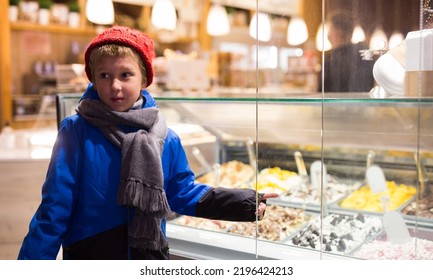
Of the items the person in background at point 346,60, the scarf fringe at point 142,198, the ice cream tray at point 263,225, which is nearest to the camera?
the scarf fringe at point 142,198

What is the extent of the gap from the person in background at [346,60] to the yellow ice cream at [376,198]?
0.40m

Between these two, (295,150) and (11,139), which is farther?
(11,139)

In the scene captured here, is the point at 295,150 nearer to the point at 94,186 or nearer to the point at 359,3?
the point at 359,3

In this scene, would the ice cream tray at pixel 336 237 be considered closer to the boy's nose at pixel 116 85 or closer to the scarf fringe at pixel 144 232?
the scarf fringe at pixel 144 232

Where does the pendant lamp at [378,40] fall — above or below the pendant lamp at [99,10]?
below

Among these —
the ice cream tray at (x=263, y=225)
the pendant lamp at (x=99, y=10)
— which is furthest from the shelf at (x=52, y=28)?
the ice cream tray at (x=263, y=225)

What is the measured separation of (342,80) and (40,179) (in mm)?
1647

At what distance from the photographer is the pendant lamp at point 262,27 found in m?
1.50

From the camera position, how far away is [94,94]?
141cm

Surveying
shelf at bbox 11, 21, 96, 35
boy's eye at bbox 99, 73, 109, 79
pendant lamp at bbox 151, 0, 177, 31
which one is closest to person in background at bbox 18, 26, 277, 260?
boy's eye at bbox 99, 73, 109, 79

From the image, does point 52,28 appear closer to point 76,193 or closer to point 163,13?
point 163,13

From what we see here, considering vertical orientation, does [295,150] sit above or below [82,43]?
below
